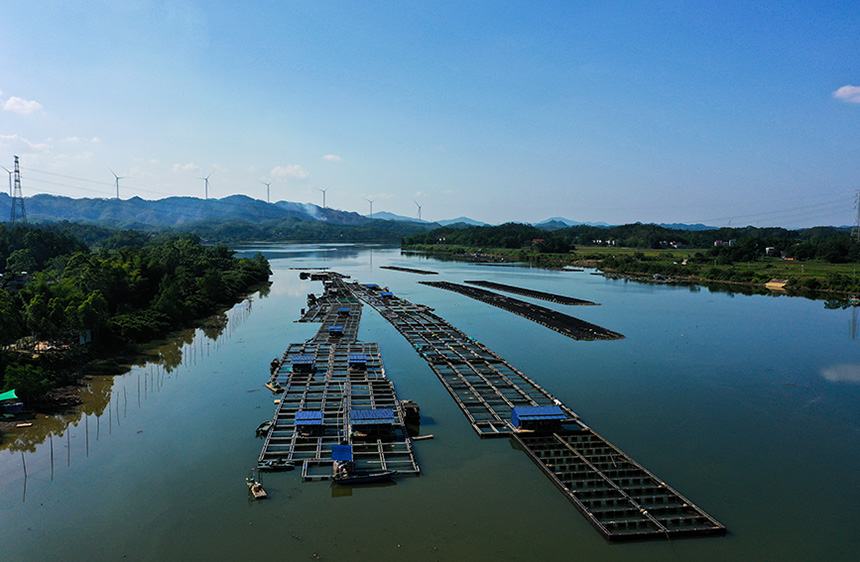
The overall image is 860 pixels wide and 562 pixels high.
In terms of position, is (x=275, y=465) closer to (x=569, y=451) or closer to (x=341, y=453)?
(x=341, y=453)

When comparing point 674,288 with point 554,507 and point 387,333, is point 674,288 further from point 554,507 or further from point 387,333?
point 554,507

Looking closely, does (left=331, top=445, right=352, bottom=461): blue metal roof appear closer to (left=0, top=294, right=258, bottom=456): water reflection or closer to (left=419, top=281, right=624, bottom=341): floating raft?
(left=0, top=294, right=258, bottom=456): water reflection

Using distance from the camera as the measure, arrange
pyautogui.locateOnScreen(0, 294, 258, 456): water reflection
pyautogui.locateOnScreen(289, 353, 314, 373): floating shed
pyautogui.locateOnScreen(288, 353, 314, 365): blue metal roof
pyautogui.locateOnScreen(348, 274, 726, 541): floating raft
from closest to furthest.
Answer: pyautogui.locateOnScreen(348, 274, 726, 541): floating raft, pyautogui.locateOnScreen(0, 294, 258, 456): water reflection, pyautogui.locateOnScreen(289, 353, 314, 373): floating shed, pyautogui.locateOnScreen(288, 353, 314, 365): blue metal roof

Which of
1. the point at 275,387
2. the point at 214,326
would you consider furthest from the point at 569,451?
the point at 214,326

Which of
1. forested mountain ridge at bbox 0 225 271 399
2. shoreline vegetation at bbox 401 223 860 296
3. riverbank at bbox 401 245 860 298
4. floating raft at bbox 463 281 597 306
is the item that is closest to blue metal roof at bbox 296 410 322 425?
forested mountain ridge at bbox 0 225 271 399

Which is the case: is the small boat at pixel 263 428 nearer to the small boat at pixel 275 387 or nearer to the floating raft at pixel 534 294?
the small boat at pixel 275 387

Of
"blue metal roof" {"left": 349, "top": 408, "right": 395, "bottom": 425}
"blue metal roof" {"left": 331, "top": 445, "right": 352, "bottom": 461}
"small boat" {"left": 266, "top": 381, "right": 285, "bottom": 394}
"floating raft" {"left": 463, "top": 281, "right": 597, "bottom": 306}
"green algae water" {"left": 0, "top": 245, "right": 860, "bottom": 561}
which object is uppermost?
"floating raft" {"left": 463, "top": 281, "right": 597, "bottom": 306}

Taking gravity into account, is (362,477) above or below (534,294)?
below
